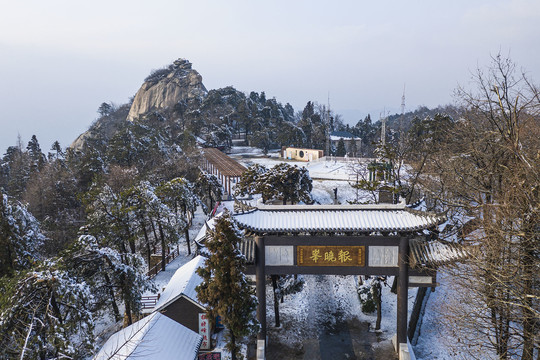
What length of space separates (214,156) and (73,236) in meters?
22.2

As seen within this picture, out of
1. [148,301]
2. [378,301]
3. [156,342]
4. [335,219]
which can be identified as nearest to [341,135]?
[378,301]

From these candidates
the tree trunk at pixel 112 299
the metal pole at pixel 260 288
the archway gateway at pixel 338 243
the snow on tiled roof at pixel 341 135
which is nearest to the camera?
the archway gateway at pixel 338 243

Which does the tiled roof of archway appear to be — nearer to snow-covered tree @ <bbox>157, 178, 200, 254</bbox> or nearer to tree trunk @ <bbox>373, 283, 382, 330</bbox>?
snow-covered tree @ <bbox>157, 178, 200, 254</bbox>

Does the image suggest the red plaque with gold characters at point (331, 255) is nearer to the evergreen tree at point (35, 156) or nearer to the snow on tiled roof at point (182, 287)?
the snow on tiled roof at point (182, 287)

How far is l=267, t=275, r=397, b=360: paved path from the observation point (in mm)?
12000

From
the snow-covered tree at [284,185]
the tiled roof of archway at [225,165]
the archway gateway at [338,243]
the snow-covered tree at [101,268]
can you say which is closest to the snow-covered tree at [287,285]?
the archway gateway at [338,243]

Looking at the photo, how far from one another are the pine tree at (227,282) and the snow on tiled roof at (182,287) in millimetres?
3190

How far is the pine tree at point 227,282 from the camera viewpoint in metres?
9.49

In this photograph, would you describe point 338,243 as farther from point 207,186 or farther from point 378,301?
point 207,186

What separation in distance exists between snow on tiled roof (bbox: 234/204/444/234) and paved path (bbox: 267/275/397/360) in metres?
4.74

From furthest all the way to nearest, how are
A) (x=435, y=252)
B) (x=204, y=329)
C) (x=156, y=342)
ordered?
(x=204, y=329)
(x=435, y=252)
(x=156, y=342)

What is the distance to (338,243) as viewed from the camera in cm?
1079

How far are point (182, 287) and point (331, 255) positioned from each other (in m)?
5.82

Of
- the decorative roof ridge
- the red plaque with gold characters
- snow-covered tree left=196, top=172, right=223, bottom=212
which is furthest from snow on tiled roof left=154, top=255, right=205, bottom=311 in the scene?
snow-covered tree left=196, top=172, right=223, bottom=212
